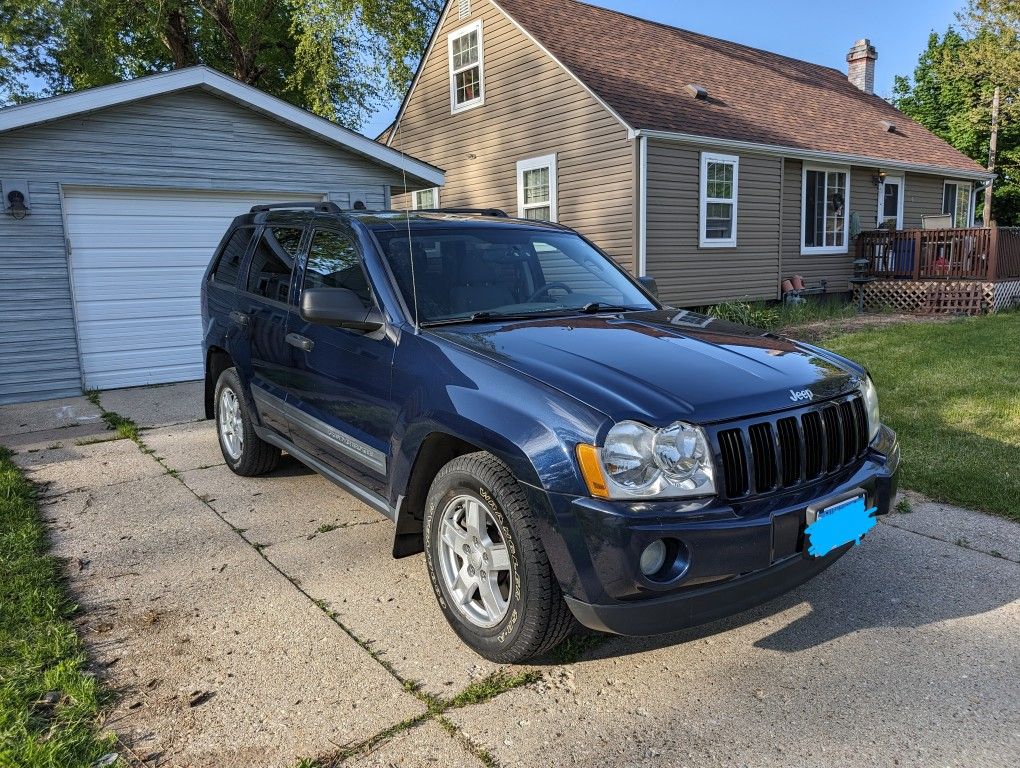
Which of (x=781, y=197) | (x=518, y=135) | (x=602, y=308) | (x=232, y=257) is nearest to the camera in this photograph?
(x=602, y=308)

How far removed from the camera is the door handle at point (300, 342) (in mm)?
4025

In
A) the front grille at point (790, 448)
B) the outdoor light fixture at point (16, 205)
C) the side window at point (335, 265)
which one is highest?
the outdoor light fixture at point (16, 205)

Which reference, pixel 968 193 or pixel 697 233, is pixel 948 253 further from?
pixel 968 193

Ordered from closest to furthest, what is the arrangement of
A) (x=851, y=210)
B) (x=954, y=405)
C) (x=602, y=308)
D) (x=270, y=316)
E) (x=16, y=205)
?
(x=602, y=308), (x=270, y=316), (x=954, y=405), (x=16, y=205), (x=851, y=210)

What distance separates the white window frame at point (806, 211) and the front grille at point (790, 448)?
555 inches

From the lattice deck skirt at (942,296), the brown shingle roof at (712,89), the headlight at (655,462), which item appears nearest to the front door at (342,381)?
the headlight at (655,462)

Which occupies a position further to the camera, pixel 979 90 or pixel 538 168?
pixel 979 90

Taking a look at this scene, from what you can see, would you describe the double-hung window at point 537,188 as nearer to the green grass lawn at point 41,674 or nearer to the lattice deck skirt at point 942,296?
the lattice deck skirt at point 942,296

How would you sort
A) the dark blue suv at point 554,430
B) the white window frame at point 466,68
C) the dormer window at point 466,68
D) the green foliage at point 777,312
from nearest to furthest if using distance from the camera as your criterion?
the dark blue suv at point 554,430
the green foliage at point 777,312
the white window frame at point 466,68
the dormer window at point 466,68

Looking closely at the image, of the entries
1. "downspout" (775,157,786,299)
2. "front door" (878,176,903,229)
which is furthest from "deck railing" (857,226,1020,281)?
"downspout" (775,157,786,299)

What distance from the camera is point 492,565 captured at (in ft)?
9.47

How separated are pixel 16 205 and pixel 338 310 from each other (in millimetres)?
6466

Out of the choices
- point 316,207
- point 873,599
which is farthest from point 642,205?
point 873,599

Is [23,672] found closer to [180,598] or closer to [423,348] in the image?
[180,598]
